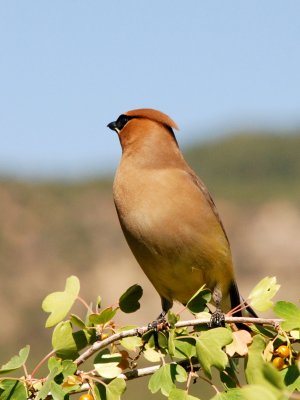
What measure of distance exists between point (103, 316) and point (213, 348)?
498 mm

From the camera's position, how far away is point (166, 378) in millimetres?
4363

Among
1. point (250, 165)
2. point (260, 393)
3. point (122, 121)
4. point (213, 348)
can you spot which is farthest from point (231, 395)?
point (250, 165)

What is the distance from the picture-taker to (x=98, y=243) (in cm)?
5078

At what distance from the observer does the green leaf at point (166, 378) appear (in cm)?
434

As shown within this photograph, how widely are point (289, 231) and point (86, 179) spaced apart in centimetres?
1221

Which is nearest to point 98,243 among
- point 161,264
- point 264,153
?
point 264,153

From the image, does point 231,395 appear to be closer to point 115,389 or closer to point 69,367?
point 115,389

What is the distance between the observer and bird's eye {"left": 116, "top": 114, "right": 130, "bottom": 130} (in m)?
7.07

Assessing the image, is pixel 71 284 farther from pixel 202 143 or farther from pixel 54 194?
pixel 202 143

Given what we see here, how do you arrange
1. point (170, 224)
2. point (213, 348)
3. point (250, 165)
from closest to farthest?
point (213, 348) → point (170, 224) → point (250, 165)

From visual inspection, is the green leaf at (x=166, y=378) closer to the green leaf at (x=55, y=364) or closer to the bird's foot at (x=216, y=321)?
the bird's foot at (x=216, y=321)

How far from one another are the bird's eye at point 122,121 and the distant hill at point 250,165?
50900 millimetres

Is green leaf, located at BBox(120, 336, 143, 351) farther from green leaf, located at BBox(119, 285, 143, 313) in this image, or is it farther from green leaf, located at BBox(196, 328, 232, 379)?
green leaf, located at BBox(196, 328, 232, 379)

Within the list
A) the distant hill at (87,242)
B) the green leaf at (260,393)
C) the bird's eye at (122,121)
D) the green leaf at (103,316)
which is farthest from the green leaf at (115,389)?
the distant hill at (87,242)
